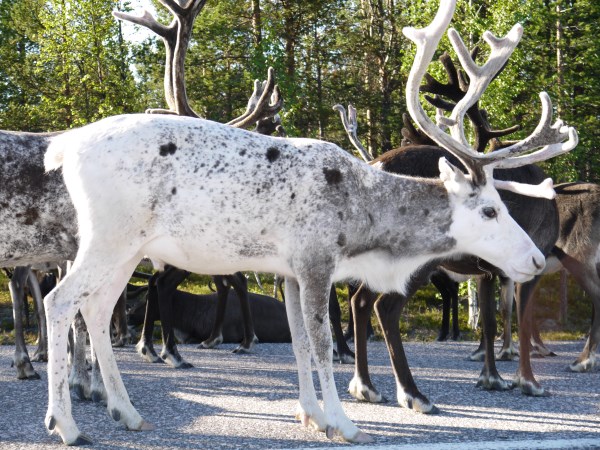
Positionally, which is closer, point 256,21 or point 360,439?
point 360,439

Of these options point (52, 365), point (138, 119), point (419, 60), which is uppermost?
point (419, 60)

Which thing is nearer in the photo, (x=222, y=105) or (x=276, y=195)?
(x=276, y=195)

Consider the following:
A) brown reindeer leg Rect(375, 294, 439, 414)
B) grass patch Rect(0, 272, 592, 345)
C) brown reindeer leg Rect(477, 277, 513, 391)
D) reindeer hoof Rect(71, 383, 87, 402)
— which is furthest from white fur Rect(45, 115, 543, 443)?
grass patch Rect(0, 272, 592, 345)

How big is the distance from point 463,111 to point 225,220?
2318mm

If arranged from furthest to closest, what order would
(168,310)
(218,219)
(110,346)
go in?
(168,310)
(110,346)
(218,219)

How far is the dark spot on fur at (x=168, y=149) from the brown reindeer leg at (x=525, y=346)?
3884 millimetres

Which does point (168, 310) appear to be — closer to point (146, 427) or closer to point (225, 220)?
point (146, 427)

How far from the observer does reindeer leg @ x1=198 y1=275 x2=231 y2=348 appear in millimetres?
12273

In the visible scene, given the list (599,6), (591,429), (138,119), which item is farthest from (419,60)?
(599,6)

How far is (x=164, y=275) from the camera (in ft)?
34.2

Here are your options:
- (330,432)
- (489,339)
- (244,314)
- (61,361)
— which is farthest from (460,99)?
(61,361)

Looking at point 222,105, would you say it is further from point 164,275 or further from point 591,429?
point 591,429

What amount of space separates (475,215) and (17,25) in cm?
2583

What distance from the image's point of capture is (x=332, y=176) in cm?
646
